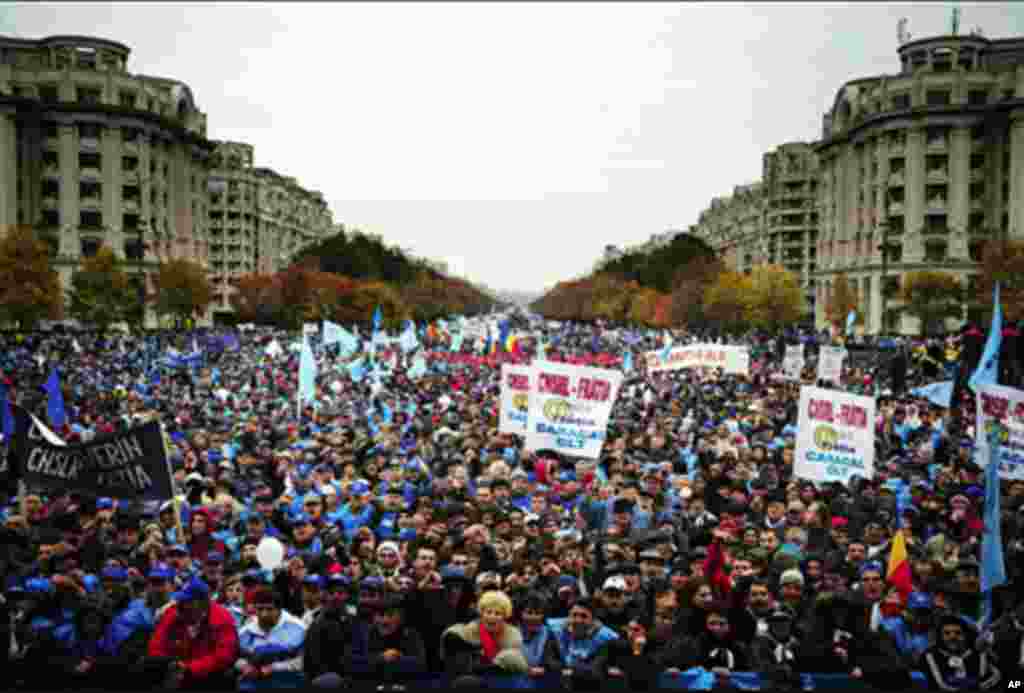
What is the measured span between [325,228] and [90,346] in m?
154

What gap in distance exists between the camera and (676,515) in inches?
467

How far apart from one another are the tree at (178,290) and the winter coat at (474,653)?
7403cm

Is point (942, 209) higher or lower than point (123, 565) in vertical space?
higher

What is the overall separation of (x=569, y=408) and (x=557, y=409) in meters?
0.17

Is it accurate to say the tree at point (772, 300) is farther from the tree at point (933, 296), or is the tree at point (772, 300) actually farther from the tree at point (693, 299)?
the tree at point (933, 296)

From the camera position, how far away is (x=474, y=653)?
6.80 m

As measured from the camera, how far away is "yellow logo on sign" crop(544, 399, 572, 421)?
544 inches

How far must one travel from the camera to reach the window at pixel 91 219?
271 feet

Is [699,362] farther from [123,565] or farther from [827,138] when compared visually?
[827,138]

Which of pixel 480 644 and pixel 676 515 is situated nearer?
pixel 480 644

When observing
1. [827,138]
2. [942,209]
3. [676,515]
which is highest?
[827,138]

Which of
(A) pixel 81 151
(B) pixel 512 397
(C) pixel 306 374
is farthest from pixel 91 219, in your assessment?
(B) pixel 512 397

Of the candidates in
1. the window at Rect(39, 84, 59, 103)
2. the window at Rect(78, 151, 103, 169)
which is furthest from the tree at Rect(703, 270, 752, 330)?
the window at Rect(39, 84, 59, 103)

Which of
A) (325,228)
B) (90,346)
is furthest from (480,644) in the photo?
(325,228)
